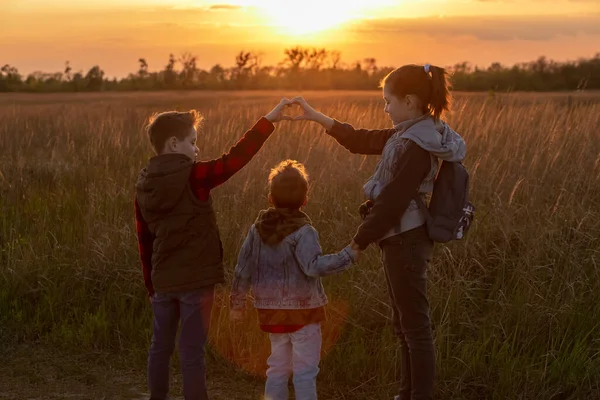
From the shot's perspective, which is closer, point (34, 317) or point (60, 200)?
point (34, 317)

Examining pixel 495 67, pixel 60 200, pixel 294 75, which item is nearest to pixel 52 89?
pixel 294 75

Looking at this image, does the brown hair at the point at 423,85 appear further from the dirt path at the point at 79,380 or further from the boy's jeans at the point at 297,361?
the dirt path at the point at 79,380

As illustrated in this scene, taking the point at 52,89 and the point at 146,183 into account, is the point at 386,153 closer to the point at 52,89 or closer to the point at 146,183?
the point at 146,183

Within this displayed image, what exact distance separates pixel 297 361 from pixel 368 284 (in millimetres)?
1319

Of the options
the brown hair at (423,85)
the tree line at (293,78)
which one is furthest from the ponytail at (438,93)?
the tree line at (293,78)

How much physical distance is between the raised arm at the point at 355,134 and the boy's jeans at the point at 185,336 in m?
1.06

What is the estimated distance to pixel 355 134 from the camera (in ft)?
11.6

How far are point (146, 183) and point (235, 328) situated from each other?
145 centimetres

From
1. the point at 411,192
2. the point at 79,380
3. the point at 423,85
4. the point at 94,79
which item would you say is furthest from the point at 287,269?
the point at 94,79

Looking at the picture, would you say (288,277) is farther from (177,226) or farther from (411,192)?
(411,192)

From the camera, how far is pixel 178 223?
119 inches

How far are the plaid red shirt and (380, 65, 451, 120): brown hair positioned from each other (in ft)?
2.11

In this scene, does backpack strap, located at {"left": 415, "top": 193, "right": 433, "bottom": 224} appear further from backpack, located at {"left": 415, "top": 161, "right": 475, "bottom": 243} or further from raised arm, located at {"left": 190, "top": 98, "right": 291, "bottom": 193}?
raised arm, located at {"left": 190, "top": 98, "right": 291, "bottom": 193}

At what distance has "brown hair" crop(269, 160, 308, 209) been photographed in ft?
9.68
